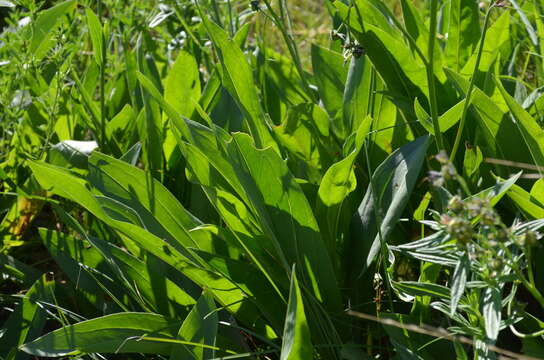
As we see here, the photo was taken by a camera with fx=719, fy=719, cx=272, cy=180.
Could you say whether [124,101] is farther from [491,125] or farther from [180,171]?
[491,125]

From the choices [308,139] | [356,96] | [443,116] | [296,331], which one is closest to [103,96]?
[308,139]

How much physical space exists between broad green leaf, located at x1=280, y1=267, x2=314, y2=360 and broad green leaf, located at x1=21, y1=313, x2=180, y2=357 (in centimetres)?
30

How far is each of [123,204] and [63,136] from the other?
800 millimetres

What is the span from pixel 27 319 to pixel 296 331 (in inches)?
28.0

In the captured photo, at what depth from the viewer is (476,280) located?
110 cm

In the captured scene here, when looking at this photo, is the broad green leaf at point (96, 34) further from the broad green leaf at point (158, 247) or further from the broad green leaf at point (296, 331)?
the broad green leaf at point (296, 331)

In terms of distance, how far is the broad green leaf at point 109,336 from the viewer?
1.35 meters

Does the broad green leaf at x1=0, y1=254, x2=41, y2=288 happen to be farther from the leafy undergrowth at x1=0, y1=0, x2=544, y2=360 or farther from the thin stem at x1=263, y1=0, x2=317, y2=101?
the thin stem at x1=263, y1=0, x2=317, y2=101

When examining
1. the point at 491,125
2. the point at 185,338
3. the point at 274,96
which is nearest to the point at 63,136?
the point at 274,96

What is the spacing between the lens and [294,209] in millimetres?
1438

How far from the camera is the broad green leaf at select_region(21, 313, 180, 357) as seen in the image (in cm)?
135

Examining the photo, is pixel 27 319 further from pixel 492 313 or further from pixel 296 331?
pixel 492 313

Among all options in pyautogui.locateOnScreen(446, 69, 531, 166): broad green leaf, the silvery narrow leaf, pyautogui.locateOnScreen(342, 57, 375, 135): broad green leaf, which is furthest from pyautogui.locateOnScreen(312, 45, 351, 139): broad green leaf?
the silvery narrow leaf

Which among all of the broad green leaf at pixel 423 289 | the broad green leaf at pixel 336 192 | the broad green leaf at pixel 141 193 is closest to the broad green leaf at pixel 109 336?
the broad green leaf at pixel 141 193
